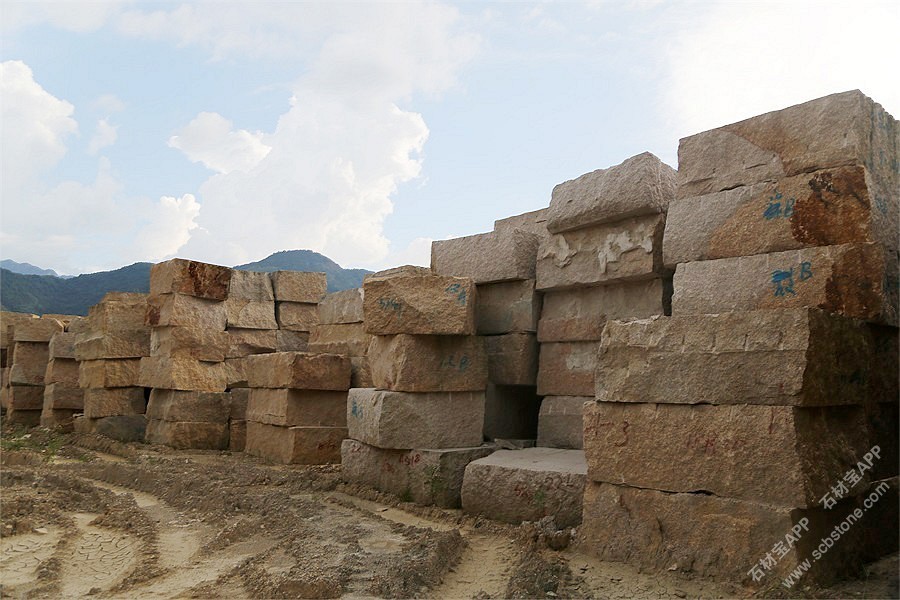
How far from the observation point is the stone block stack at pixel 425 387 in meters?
5.41

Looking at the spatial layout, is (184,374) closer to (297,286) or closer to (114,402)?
(114,402)

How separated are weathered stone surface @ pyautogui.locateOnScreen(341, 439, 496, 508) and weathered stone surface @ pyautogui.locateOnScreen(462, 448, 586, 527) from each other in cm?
29

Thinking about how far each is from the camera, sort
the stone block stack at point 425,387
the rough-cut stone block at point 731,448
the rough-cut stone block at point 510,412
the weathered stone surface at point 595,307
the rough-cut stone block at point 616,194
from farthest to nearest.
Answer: the rough-cut stone block at point 510,412, the stone block stack at point 425,387, the weathered stone surface at point 595,307, the rough-cut stone block at point 616,194, the rough-cut stone block at point 731,448

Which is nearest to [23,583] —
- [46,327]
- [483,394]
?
[483,394]

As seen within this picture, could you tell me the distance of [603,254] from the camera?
5.32 meters

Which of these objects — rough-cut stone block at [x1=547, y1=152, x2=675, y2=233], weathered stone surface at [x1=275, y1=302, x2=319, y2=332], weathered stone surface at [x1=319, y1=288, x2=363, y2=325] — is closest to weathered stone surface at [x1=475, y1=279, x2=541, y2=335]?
rough-cut stone block at [x1=547, y1=152, x2=675, y2=233]

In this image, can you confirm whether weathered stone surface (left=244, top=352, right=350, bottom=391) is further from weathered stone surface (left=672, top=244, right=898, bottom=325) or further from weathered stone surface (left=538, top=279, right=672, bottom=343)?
weathered stone surface (left=672, top=244, right=898, bottom=325)

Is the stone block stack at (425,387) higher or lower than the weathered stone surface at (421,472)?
higher

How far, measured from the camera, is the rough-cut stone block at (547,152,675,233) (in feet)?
16.3

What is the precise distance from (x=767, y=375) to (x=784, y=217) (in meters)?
1.15

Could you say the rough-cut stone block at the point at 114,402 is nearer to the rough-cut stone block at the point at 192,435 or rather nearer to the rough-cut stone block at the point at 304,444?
the rough-cut stone block at the point at 192,435

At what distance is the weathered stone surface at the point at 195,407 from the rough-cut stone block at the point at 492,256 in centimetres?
421

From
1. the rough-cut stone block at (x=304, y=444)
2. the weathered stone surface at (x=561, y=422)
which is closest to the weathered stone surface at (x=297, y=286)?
the rough-cut stone block at (x=304, y=444)

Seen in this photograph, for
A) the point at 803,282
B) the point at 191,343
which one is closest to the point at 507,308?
the point at 803,282
